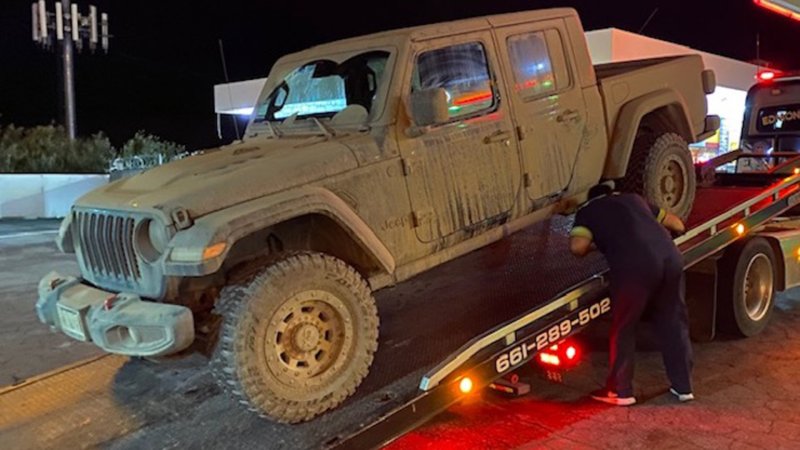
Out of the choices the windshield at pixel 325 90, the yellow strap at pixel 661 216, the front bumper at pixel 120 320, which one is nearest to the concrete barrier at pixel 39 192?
the windshield at pixel 325 90

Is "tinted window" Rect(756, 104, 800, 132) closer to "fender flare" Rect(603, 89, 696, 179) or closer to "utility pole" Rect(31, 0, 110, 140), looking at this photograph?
"fender flare" Rect(603, 89, 696, 179)

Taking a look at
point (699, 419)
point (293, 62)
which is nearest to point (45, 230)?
point (293, 62)

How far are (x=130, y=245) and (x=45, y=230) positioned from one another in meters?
13.3

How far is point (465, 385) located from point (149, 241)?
1.94 meters

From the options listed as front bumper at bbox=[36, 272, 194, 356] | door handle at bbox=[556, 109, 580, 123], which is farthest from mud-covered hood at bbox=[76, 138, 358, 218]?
door handle at bbox=[556, 109, 580, 123]

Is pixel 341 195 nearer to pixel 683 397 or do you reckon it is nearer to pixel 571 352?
pixel 571 352

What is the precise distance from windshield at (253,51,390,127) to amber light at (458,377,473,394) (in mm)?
1752

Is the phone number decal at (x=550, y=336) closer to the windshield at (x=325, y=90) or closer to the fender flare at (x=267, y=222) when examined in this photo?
the fender flare at (x=267, y=222)

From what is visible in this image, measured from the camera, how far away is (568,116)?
5629 millimetres

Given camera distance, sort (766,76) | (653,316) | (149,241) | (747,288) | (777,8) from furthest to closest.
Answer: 1. (766,76)
2. (777,8)
3. (747,288)
4. (653,316)
5. (149,241)

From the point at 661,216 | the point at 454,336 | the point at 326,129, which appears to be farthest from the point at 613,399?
the point at 326,129

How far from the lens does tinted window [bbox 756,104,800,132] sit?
11391 mm

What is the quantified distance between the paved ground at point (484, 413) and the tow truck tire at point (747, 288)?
1.21ft

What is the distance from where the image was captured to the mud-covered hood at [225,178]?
393 cm
